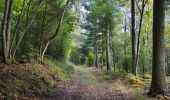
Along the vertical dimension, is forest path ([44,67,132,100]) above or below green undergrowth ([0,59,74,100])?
below

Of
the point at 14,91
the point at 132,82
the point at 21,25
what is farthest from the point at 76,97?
the point at 21,25

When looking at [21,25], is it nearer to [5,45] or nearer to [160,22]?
[5,45]

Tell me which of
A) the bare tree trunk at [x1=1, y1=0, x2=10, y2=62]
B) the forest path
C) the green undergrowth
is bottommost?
the forest path

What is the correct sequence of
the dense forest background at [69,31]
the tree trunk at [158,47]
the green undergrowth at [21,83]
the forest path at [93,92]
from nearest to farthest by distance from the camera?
1. the green undergrowth at [21,83]
2. the tree trunk at [158,47]
3. the dense forest background at [69,31]
4. the forest path at [93,92]

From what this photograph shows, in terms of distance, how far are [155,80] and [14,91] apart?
5.98 metres

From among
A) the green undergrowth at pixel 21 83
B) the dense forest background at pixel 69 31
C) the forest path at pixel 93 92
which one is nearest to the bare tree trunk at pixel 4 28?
the dense forest background at pixel 69 31

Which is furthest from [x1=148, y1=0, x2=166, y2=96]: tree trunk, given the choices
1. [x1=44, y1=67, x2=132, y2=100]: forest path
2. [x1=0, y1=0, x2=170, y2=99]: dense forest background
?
[x1=44, y1=67, x2=132, y2=100]: forest path

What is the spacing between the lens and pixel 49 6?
23.0 meters

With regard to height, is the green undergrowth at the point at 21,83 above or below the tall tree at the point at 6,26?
below

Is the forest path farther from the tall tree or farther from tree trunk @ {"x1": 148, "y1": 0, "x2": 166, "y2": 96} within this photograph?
the tall tree

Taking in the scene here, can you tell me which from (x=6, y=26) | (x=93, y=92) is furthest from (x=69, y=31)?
(x=93, y=92)

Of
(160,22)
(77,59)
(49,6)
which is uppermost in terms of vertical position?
(49,6)

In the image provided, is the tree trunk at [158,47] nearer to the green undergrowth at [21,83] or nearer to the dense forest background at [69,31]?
the dense forest background at [69,31]

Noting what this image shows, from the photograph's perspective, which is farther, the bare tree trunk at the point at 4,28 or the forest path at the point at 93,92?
the bare tree trunk at the point at 4,28
